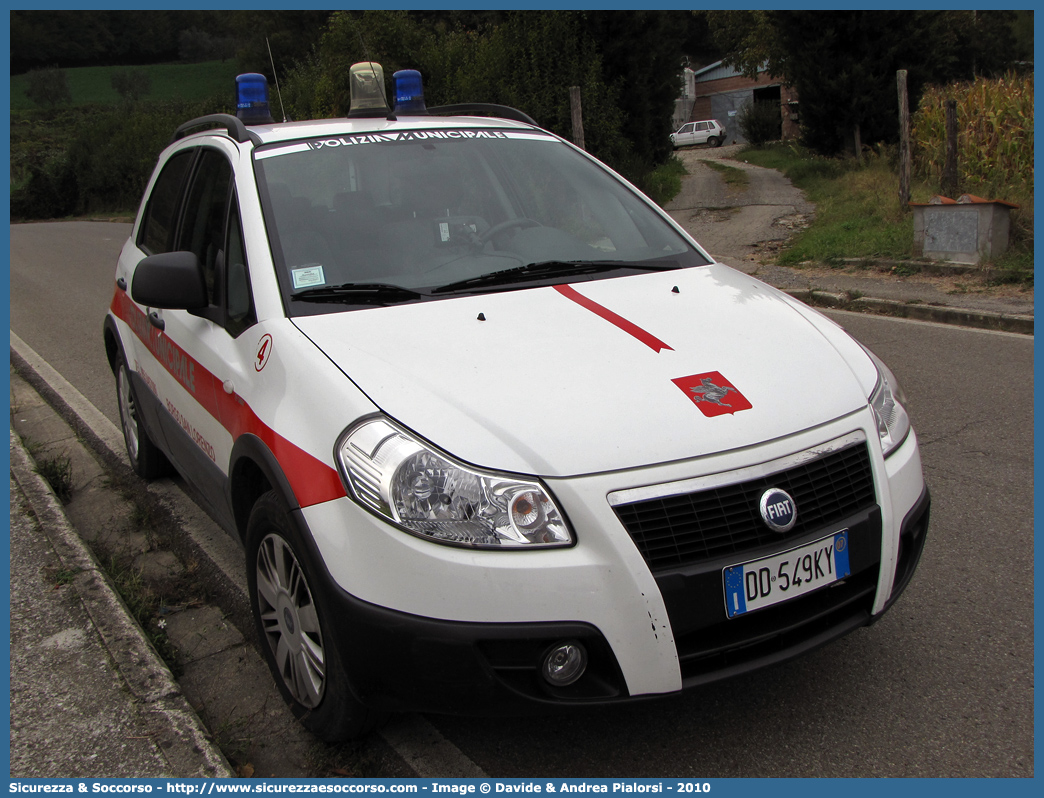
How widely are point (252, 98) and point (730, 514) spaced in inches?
130

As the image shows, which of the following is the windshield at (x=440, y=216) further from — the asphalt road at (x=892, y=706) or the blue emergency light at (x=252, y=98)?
the asphalt road at (x=892, y=706)

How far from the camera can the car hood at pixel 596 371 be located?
7.28 ft

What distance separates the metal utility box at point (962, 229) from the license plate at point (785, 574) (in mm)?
8417

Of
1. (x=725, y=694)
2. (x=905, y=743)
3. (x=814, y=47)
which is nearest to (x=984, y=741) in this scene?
(x=905, y=743)

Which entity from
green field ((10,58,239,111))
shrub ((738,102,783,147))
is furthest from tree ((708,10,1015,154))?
green field ((10,58,239,111))

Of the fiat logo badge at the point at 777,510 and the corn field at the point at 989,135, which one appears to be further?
the corn field at the point at 989,135

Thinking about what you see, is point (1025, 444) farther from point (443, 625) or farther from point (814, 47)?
point (814, 47)

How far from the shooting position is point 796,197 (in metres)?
17.6

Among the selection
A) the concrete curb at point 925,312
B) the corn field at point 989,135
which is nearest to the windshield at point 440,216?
the concrete curb at point 925,312

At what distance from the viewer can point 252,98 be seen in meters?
4.32

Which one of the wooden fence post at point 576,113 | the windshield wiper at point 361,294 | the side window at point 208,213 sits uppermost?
the wooden fence post at point 576,113

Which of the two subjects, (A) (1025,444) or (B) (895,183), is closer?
(A) (1025,444)

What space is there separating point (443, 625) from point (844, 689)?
4.52 feet

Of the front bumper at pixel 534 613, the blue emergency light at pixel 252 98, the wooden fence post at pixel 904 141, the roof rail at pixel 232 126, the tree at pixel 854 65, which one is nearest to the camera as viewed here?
the front bumper at pixel 534 613
